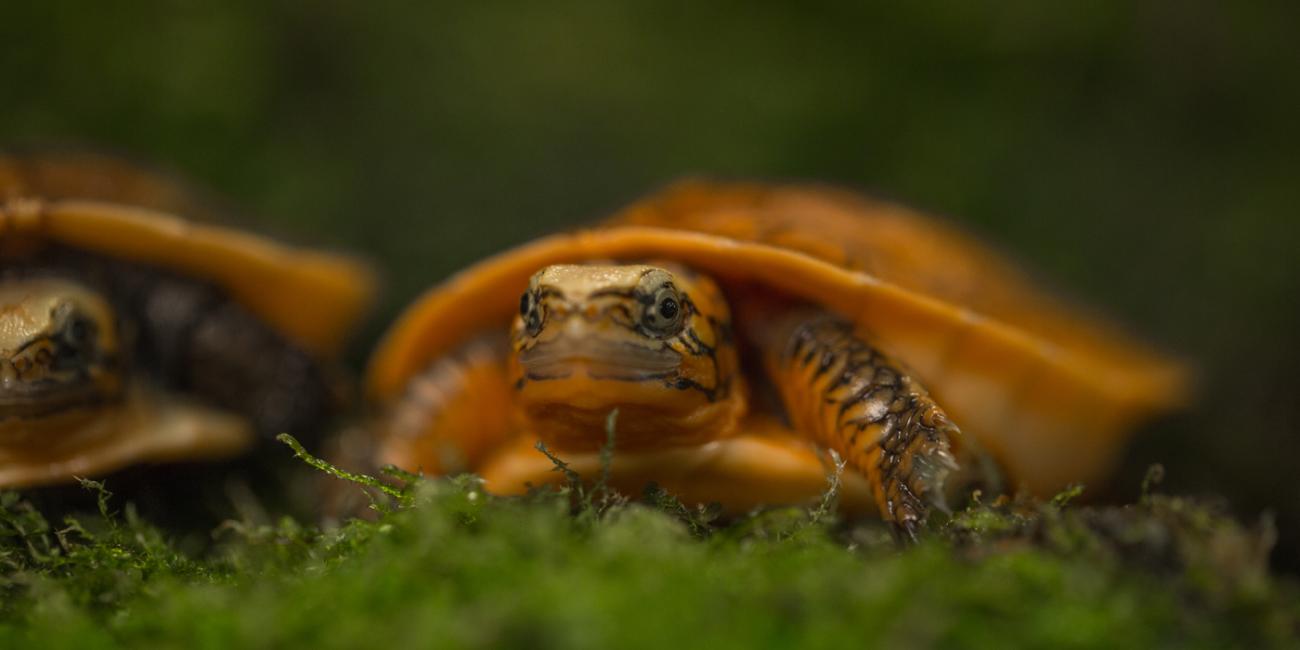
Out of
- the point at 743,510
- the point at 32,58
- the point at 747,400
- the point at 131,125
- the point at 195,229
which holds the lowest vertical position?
the point at 743,510

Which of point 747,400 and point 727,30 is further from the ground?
point 727,30

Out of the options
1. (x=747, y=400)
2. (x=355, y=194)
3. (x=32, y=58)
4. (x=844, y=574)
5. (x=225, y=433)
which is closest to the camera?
(x=844, y=574)

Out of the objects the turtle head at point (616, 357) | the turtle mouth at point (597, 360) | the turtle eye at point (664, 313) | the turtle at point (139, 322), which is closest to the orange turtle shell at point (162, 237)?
the turtle at point (139, 322)

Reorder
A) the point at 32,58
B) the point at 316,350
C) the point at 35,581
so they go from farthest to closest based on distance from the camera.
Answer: the point at 32,58 → the point at 316,350 → the point at 35,581

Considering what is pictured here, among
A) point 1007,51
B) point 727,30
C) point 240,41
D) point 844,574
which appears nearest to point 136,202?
point 240,41

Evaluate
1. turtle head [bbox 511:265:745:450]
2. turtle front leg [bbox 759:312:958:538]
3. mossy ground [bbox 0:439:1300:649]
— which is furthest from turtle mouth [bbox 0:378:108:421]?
turtle front leg [bbox 759:312:958:538]

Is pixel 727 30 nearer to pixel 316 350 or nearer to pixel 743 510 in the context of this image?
pixel 316 350

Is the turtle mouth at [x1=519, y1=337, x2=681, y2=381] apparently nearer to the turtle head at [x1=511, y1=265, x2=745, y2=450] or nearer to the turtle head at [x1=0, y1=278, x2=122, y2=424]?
the turtle head at [x1=511, y1=265, x2=745, y2=450]

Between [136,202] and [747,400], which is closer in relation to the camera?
[747,400]
